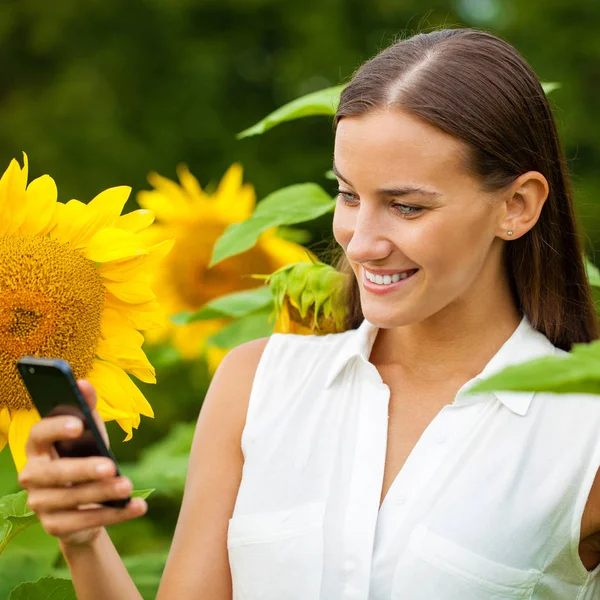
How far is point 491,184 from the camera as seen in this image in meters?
1.39

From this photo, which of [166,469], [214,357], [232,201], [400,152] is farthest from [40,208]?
[232,201]

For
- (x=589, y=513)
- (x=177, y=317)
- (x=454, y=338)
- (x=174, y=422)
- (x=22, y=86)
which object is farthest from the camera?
(x=22, y=86)

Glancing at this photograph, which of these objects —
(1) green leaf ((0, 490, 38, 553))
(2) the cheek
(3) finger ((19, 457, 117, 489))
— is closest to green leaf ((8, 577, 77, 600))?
(1) green leaf ((0, 490, 38, 553))

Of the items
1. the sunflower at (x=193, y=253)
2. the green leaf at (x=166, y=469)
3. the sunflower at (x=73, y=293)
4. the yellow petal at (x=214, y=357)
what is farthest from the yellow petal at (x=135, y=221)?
the sunflower at (x=193, y=253)

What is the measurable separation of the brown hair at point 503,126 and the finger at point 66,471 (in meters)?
0.58

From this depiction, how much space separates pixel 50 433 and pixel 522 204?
2.29 feet

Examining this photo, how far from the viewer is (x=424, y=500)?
1.39 m

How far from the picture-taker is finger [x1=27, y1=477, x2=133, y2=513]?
1003 mm

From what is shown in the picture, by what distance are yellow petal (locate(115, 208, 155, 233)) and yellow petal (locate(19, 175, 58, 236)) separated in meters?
0.07

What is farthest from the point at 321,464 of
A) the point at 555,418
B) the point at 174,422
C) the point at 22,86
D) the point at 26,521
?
the point at 22,86

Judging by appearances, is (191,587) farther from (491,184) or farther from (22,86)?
(22,86)

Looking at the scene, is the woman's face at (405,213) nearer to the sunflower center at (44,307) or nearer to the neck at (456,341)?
the neck at (456,341)

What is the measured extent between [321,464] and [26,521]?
399 mm

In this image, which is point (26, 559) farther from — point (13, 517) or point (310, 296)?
point (310, 296)
